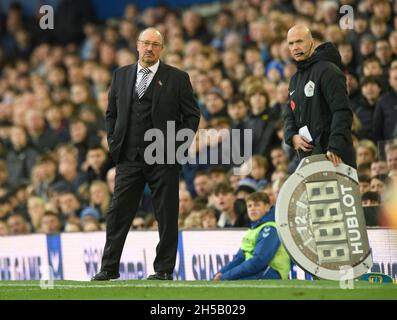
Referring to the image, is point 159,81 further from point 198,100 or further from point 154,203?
point 198,100

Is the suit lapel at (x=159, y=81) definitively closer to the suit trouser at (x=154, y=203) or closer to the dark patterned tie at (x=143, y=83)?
the dark patterned tie at (x=143, y=83)

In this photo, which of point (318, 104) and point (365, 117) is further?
point (365, 117)

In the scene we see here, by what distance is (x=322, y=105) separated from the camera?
347 inches

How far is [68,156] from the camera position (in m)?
15.9

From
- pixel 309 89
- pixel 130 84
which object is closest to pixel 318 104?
pixel 309 89

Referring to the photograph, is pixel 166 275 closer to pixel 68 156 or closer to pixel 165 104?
pixel 165 104

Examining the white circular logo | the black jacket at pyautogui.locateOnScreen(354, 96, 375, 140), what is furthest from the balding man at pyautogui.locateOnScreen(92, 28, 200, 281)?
the black jacket at pyautogui.locateOnScreen(354, 96, 375, 140)

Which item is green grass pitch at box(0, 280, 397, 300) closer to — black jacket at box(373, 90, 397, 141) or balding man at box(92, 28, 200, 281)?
balding man at box(92, 28, 200, 281)

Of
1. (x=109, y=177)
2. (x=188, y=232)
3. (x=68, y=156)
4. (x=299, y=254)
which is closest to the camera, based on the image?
(x=299, y=254)

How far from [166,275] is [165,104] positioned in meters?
1.43

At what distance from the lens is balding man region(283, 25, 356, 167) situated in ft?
28.1

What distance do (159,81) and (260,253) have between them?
2.06 metres

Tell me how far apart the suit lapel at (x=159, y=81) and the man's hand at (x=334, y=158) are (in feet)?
5.30

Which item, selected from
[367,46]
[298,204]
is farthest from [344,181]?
[367,46]
